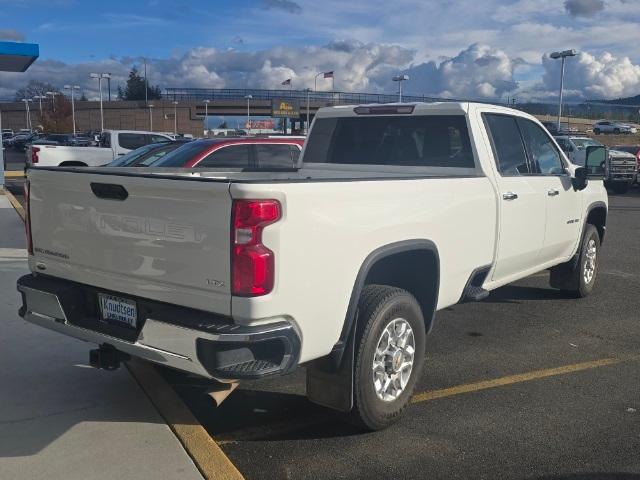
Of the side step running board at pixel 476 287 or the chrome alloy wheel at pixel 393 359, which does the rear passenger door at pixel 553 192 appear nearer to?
the side step running board at pixel 476 287

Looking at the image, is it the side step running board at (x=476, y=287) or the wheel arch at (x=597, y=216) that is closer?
the side step running board at (x=476, y=287)

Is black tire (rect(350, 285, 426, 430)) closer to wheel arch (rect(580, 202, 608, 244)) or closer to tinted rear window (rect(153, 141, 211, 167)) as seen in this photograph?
wheel arch (rect(580, 202, 608, 244))

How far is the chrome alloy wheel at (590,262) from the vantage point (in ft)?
24.1

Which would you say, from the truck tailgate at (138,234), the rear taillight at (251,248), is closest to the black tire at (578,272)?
the rear taillight at (251,248)

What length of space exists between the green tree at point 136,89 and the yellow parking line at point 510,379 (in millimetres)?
114676

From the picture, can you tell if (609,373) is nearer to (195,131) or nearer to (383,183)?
(383,183)

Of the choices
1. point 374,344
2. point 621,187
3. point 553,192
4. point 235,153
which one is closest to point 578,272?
point 553,192

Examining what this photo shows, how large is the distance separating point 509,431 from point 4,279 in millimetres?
6055

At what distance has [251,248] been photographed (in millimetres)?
3068

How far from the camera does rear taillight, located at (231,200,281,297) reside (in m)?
3.05

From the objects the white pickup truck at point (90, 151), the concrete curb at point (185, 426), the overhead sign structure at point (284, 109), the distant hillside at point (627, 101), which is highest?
the distant hillside at point (627, 101)

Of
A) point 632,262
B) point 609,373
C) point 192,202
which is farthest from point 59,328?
point 632,262

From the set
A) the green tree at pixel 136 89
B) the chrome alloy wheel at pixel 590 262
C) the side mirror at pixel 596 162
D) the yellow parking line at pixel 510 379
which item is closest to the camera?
the yellow parking line at pixel 510 379

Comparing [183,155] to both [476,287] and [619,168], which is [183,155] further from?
[619,168]
